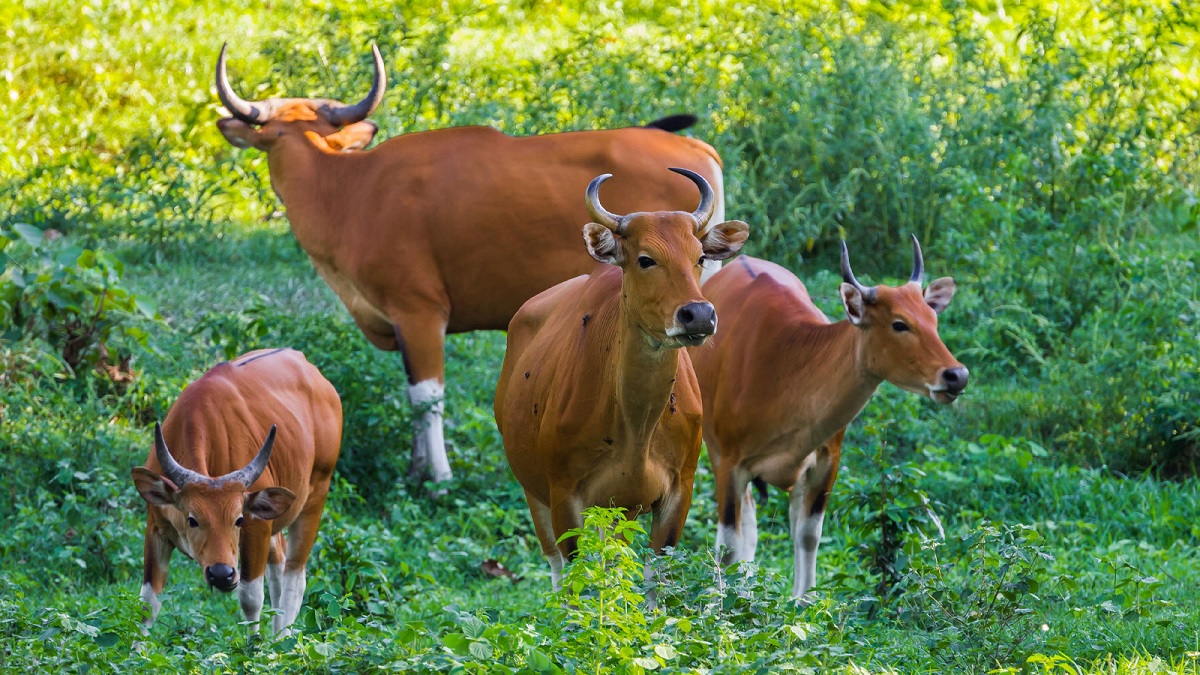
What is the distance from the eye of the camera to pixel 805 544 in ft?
21.4

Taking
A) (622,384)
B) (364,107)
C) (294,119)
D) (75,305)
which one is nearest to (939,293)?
(622,384)

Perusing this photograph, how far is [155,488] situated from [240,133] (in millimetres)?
3187

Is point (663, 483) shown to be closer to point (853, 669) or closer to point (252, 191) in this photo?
point (853, 669)

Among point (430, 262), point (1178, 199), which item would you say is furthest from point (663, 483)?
point (1178, 199)

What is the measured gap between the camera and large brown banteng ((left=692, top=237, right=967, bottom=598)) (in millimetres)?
6141

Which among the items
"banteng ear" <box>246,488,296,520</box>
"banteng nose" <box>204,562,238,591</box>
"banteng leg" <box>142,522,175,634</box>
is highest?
"banteng ear" <box>246,488,296,520</box>

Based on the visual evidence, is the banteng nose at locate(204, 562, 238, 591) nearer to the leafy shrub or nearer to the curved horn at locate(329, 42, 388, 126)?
the leafy shrub

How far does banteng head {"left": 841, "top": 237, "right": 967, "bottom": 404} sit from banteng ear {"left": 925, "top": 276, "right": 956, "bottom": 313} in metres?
0.33

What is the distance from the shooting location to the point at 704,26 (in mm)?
12688

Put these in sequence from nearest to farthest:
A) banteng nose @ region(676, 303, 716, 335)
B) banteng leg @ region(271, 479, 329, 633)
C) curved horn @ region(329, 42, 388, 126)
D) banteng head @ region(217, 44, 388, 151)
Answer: banteng nose @ region(676, 303, 716, 335), banteng leg @ region(271, 479, 329, 633), banteng head @ region(217, 44, 388, 151), curved horn @ region(329, 42, 388, 126)

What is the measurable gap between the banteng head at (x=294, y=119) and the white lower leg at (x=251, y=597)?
313 centimetres

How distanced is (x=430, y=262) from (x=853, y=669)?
14.9 feet

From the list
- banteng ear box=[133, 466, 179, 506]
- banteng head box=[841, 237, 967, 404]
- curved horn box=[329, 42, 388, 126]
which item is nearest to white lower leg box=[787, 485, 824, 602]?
banteng head box=[841, 237, 967, 404]

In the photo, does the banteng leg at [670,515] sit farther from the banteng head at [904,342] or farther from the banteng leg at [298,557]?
the banteng leg at [298,557]
